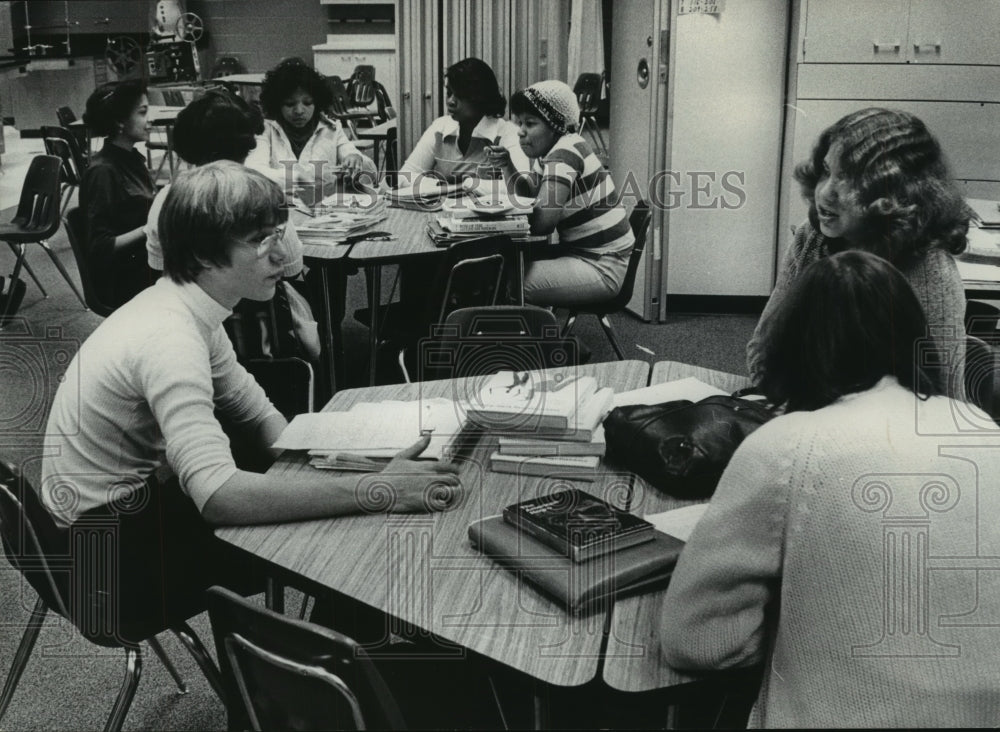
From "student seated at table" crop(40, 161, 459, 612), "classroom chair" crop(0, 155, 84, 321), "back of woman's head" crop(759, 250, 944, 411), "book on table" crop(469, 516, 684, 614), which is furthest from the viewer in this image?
"classroom chair" crop(0, 155, 84, 321)

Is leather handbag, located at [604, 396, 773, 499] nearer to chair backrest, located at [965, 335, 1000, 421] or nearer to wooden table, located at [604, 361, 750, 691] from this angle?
wooden table, located at [604, 361, 750, 691]

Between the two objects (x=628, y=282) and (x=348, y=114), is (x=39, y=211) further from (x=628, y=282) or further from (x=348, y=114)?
(x=348, y=114)

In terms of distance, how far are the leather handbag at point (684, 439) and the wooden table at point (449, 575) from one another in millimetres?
69

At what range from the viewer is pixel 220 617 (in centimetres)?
143

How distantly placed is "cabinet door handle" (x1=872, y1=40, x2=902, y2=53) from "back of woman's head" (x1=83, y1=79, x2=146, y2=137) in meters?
3.65

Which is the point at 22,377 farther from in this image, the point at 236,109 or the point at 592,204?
the point at 592,204

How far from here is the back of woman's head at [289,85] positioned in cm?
509

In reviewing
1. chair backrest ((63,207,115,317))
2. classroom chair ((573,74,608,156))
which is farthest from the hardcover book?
classroom chair ((573,74,608,156))

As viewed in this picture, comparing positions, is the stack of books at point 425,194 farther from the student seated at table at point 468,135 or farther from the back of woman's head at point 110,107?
the back of woman's head at point 110,107

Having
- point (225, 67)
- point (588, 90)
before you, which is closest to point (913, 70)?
point (588, 90)

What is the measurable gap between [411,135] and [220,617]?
5796mm

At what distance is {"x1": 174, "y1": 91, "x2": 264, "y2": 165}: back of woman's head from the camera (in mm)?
3820

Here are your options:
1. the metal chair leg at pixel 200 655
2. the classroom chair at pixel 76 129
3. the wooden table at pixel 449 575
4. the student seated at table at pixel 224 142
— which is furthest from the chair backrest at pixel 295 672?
the classroom chair at pixel 76 129

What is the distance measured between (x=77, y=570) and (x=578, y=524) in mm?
985
